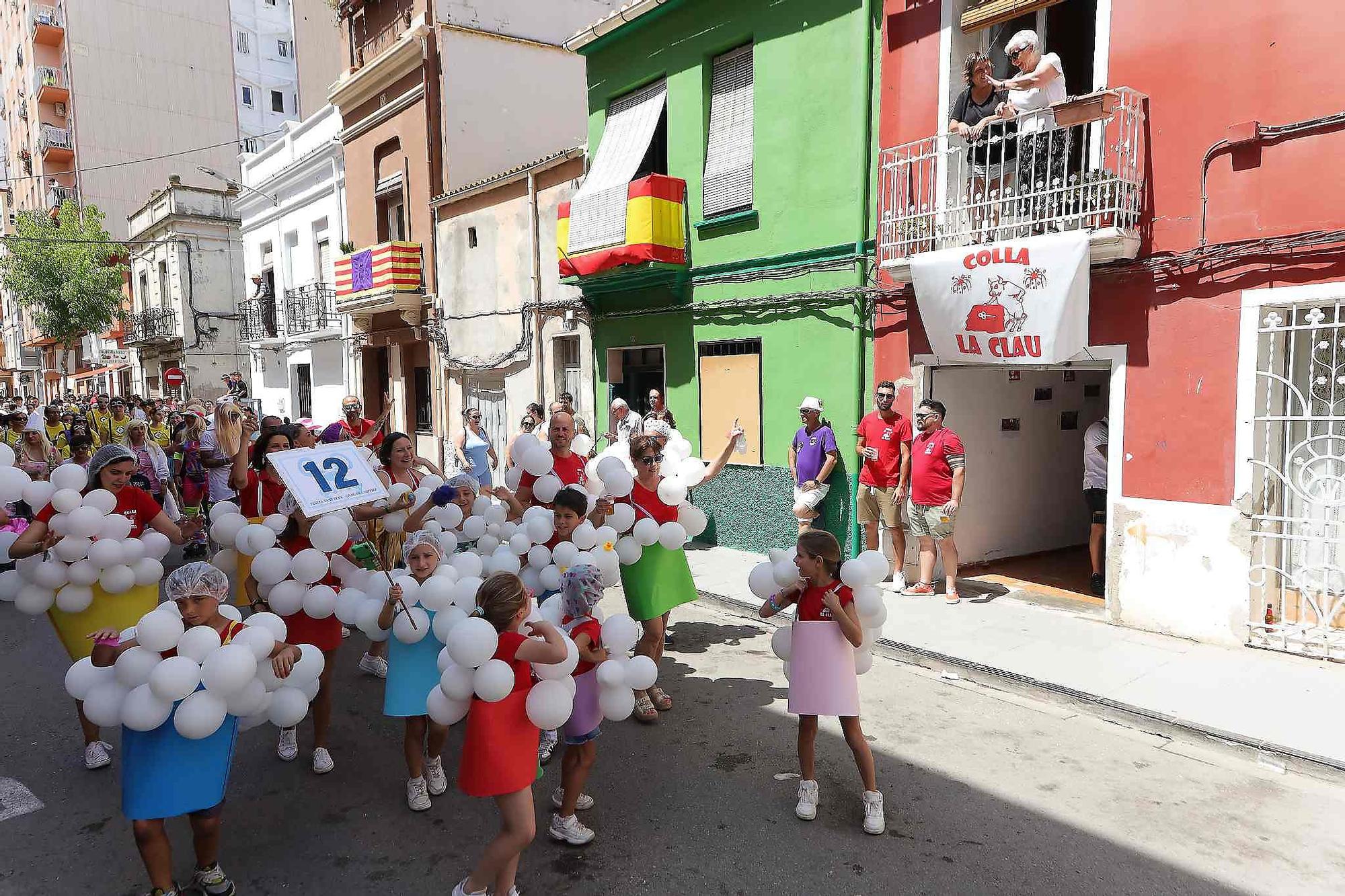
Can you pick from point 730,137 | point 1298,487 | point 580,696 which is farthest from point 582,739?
point 730,137

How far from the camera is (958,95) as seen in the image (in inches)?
304

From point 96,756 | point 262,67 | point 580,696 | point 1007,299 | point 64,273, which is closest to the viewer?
point 580,696

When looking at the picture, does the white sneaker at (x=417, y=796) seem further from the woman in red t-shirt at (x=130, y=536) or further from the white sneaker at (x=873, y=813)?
Result: the white sneaker at (x=873, y=813)

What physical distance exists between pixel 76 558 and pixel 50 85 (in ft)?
139

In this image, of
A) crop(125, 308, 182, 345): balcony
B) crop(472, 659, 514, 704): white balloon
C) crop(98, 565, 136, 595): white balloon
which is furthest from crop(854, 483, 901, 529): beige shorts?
crop(125, 308, 182, 345): balcony

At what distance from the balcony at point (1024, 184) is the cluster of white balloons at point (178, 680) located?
636cm

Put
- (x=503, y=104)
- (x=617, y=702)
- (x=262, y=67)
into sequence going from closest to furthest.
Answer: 1. (x=617, y=702)
2. (x=503, y=104)
3. (x=262, y=67)

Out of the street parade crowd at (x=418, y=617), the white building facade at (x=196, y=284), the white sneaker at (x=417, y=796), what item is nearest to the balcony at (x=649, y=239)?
the street parade crowd at (x=418, y=617)

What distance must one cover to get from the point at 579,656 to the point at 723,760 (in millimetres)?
1538

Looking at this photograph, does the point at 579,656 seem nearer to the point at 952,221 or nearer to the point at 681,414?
the point at 952,221

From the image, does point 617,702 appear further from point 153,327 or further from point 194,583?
point 153,327

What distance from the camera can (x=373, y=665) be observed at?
588 centimetres

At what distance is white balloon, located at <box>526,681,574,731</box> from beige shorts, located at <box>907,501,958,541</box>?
5278 mm

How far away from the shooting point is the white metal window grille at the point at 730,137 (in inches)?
389
